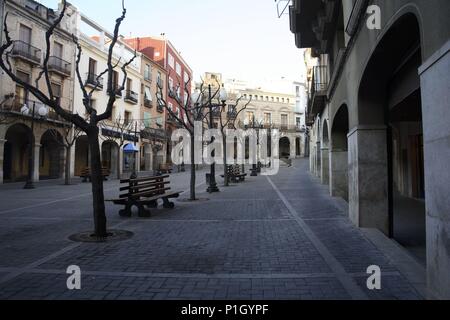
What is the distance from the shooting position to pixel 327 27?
10586 mm

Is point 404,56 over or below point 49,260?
over

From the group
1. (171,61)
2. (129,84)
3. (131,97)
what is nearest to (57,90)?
(131,97)

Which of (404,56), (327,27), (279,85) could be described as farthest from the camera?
(279,85)

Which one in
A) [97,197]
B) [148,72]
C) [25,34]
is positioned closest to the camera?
[97,197]

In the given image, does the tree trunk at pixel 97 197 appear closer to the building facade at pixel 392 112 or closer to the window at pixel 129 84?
the building facade at pixel 392 112

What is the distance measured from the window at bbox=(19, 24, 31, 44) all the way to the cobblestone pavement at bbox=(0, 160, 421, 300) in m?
16.7

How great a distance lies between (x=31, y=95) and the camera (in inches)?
859

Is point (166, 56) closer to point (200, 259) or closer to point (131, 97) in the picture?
point (131, 97)

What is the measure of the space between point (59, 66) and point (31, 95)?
3.33 metres

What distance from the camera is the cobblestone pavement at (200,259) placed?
3736 mm

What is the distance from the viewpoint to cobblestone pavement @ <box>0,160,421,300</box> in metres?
3.74

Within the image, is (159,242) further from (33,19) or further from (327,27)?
(33,19)
